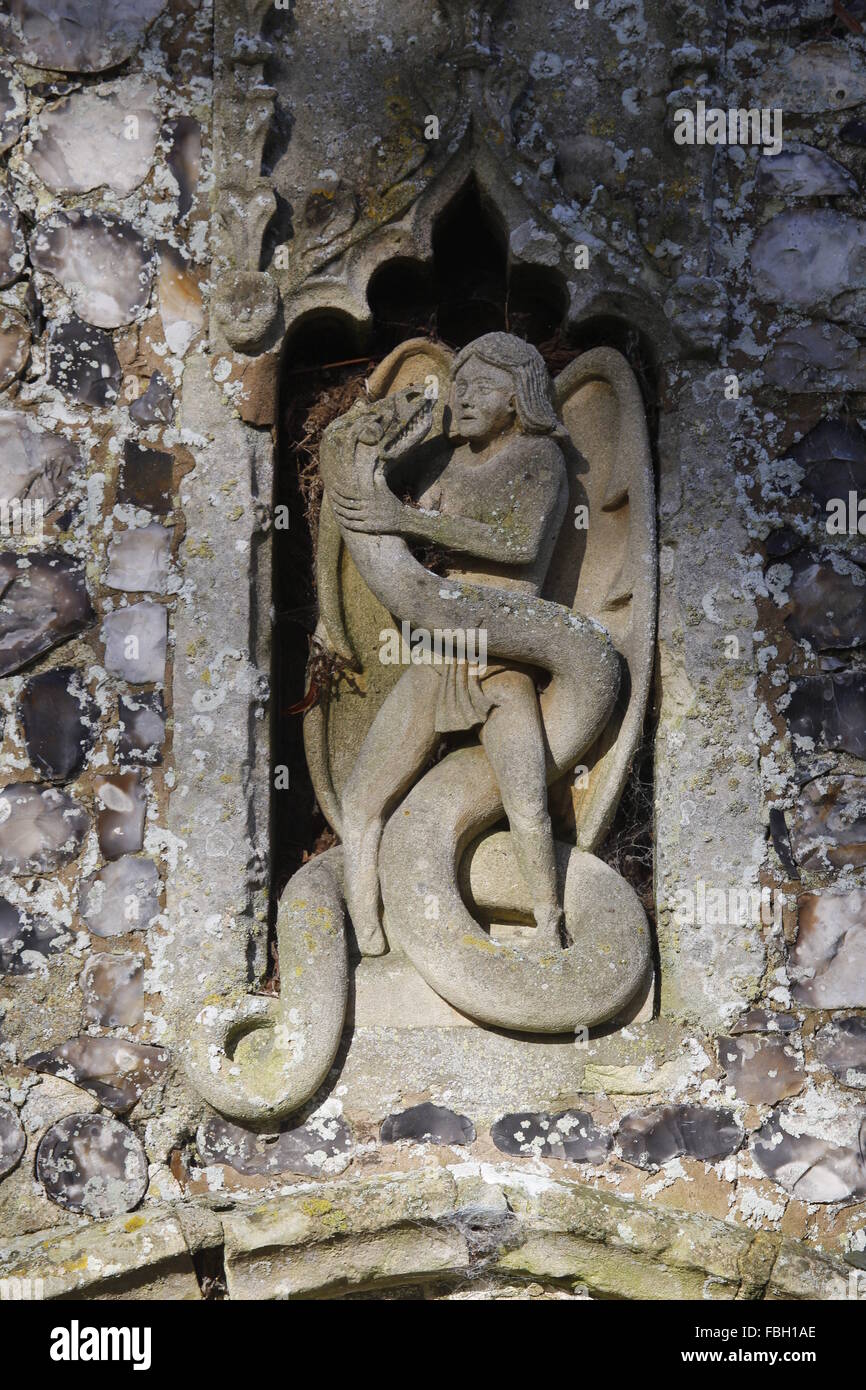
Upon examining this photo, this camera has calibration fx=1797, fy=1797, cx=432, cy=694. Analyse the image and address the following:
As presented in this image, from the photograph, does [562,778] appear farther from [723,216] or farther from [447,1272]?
[723,216]

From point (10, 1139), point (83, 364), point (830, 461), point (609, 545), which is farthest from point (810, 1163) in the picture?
point (83, 364)

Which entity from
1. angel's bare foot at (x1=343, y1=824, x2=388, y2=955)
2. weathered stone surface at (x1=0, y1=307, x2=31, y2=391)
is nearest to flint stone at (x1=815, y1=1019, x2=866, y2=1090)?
angel's bare foot at (x1=343, y1=824, x2=388, y2=955)

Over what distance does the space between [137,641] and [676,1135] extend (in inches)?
68.3

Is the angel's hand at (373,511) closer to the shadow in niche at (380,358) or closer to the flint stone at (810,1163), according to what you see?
the shadow in niche at (380,358)

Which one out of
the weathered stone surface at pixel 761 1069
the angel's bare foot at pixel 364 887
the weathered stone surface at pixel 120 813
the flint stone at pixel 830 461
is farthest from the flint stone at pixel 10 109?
the weathered stone surface at pixel 761 1069

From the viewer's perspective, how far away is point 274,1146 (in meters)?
4.11

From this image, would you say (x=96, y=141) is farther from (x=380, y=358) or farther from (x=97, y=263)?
(x=380, y=358)

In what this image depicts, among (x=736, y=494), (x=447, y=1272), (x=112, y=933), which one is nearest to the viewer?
(x=447, y=1272)

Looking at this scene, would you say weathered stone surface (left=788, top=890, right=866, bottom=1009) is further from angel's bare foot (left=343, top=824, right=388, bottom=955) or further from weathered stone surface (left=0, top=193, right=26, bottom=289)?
weathered stone surface (left=0, top=193, right=26, bottom=289)

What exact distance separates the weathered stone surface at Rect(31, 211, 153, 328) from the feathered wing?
2.42 ft

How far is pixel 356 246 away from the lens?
4.57 m

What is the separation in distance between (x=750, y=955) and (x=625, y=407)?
1.40 metres

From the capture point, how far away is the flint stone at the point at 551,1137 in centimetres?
411

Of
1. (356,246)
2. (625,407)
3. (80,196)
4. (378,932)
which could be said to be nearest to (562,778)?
(378,932)
